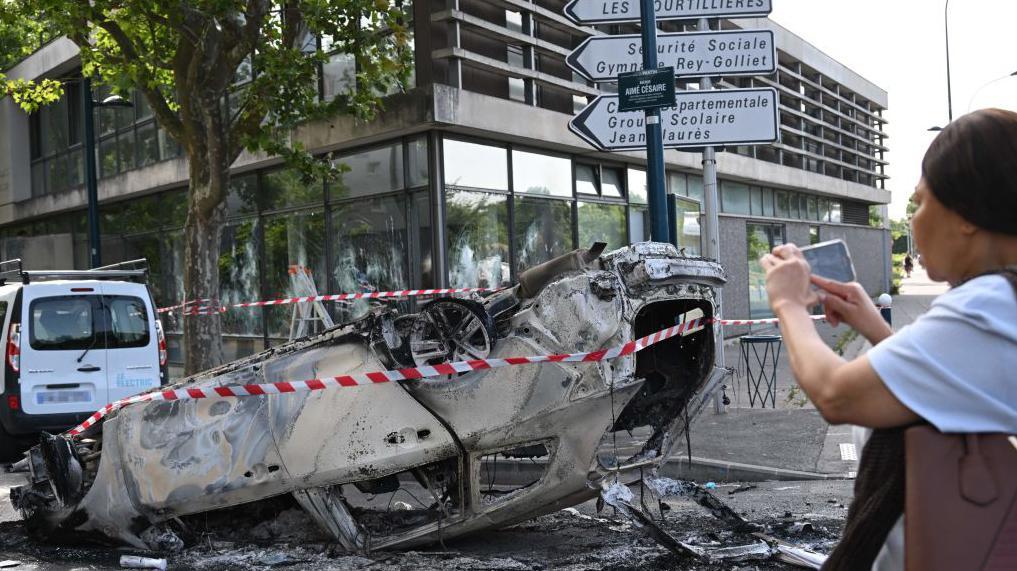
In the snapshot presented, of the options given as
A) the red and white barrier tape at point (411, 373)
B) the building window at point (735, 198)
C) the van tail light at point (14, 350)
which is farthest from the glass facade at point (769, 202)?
the red and white barrier tape at point (411, 373)

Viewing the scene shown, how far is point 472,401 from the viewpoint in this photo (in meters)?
4.86

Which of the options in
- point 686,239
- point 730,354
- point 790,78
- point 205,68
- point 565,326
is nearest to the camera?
point 565,326

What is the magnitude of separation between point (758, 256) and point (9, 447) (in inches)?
717

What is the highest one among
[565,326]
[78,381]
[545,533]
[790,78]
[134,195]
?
[790,78]

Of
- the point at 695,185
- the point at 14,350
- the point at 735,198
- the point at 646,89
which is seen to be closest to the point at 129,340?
the point at 14,350

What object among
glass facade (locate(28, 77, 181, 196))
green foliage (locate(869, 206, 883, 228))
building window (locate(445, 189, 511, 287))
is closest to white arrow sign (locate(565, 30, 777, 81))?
building window (locate(445, 189, 511, 287))

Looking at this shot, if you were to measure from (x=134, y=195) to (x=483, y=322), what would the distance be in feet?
56.7

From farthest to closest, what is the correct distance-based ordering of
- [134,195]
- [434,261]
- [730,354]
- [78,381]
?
1. [134,195]
2. [730,354]
3. [434,261]
4. [78,381]

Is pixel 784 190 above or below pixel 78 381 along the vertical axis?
above

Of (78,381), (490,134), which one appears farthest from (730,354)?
(78,381)

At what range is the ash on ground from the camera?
4.98 metres

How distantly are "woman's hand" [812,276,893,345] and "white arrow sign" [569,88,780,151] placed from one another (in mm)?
6936

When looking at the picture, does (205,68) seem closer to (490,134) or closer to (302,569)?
(490,134)

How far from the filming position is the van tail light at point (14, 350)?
9.48 m
